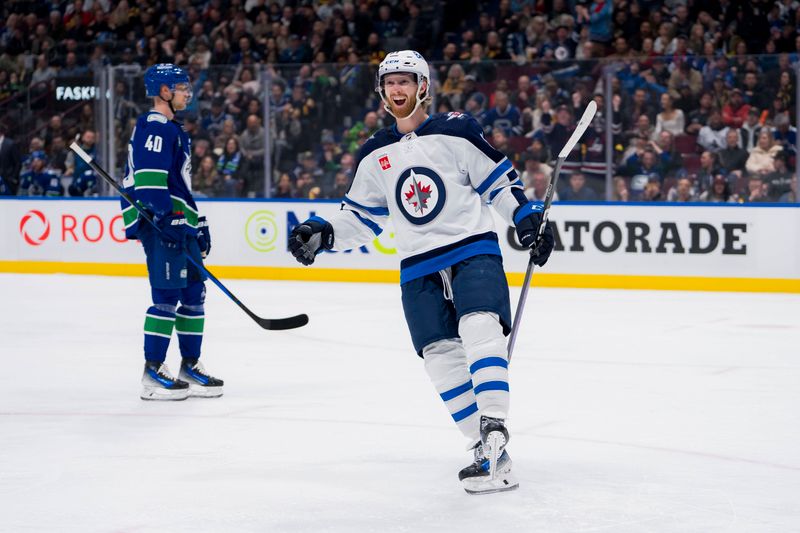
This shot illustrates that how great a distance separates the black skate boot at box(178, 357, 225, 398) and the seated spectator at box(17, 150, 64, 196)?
663 cm

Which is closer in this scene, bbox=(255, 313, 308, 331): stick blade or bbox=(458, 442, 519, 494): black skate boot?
bbox=(458, 442, 519, 494): black skate boot

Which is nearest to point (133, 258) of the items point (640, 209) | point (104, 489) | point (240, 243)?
point (240, 243)

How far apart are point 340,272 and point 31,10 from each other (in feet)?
21.4

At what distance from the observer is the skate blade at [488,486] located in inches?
140

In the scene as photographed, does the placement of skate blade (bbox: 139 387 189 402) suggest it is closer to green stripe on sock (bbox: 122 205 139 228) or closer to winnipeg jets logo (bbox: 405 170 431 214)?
green stripe on sock (bbox: 122 205 139 228)

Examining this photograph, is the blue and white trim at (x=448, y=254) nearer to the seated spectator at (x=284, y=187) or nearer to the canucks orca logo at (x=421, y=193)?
the canucks orca logo at (x=421, y=193)

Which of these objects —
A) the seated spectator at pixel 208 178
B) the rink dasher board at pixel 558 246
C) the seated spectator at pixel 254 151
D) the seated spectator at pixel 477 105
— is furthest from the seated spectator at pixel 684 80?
the seated spectator at pixel 208 178

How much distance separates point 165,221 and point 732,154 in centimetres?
564

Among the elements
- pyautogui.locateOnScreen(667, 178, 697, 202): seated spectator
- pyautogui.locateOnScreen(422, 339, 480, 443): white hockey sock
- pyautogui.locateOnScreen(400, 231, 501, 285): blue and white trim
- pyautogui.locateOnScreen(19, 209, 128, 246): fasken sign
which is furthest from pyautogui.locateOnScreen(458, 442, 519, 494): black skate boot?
pyautogui.locateOnScreen(19, 209, 128, 246): fasken sign

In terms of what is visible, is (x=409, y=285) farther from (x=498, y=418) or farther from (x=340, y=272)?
(x=340, y=272)

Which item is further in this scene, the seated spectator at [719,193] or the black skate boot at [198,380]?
the seated spectator at [719,193]

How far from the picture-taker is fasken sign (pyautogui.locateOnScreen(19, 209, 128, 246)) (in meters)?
11.4

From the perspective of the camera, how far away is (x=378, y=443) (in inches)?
170

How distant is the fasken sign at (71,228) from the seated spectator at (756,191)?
5167 mm
